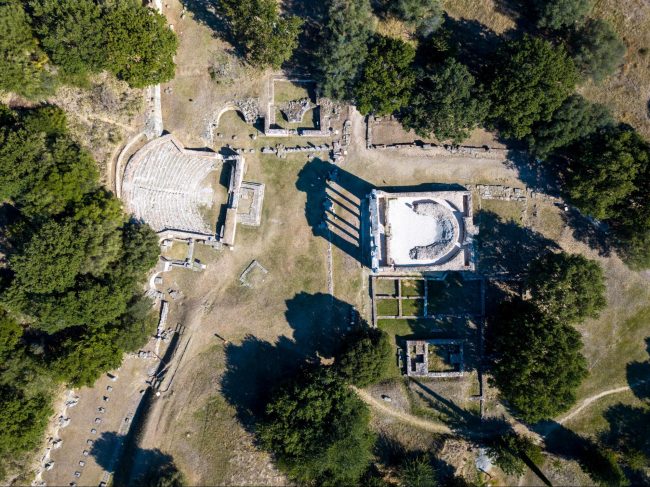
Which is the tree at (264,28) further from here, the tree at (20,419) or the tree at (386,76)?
the tree at (20,419)

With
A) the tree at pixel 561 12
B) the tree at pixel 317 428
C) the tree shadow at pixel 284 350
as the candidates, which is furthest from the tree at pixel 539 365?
the tree at pixel 561 12

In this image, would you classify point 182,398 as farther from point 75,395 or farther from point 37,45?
point 37,45

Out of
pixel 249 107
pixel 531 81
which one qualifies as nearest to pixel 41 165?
pixel 249 107

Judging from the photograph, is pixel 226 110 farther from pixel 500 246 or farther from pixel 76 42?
pixel 500 246

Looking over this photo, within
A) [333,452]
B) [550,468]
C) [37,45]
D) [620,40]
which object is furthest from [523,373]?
[37,45]

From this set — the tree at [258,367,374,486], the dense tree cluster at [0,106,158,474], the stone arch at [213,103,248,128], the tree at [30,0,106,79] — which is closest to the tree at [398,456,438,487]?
the tree at [258,367,374,486]

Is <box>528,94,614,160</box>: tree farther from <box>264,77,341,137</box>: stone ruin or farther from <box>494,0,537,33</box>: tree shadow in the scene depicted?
<box>264,77,341,137</box>: stone ruin
